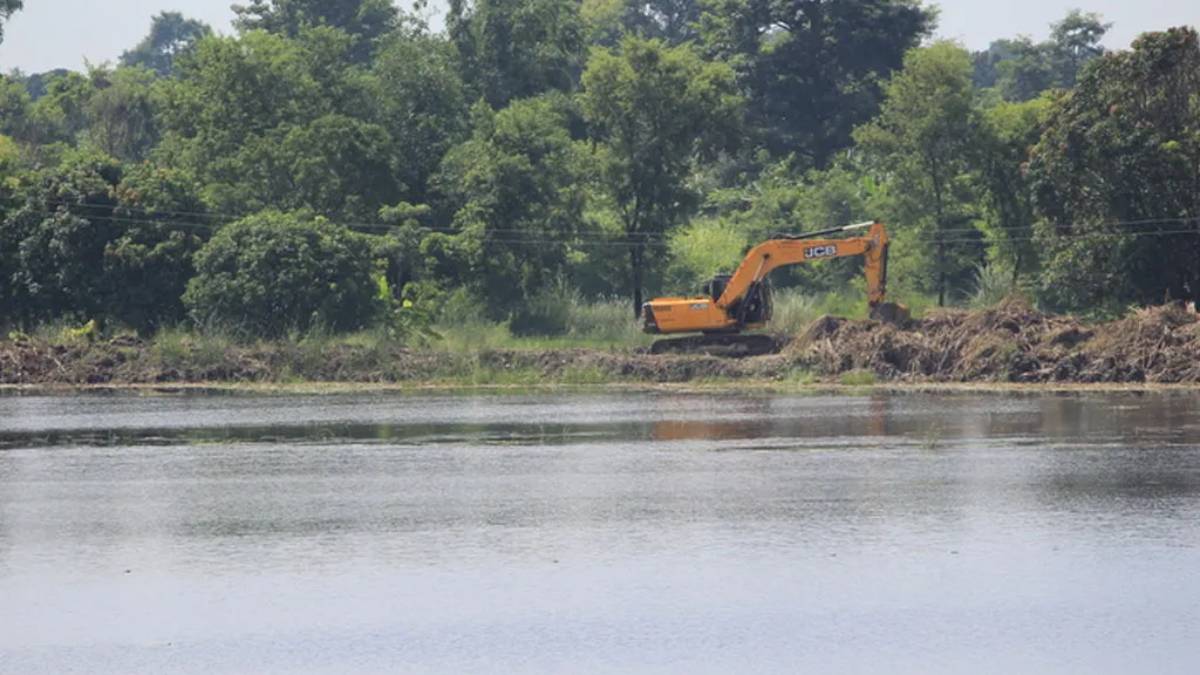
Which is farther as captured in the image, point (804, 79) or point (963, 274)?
point (804, 79)

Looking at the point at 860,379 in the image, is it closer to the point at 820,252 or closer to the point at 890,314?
the point at 890,314

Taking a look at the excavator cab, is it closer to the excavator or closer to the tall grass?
the excavator

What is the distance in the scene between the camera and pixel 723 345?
166 ft

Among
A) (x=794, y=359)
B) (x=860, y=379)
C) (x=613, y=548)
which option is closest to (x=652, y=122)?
(x=794, y=359)

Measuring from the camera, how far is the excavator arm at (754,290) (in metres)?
49.6

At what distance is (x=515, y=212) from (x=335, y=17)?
46.9 meters

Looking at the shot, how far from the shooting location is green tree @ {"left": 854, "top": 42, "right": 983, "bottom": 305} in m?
61.8

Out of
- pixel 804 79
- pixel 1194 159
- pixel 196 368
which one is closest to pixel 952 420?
pixel 1194 159

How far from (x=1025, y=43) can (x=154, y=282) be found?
79682 millimetres

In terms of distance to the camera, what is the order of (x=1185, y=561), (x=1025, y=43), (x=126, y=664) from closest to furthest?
1. (x=126, y=664)
2. (x=1185, y=561)
3. (x=1025, y=43)

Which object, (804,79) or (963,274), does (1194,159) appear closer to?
(963,274)

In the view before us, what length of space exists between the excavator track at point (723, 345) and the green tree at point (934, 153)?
13.6 meters

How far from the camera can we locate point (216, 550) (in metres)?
22.5

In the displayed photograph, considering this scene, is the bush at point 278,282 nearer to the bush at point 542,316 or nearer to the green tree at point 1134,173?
the bush at point 542,316
